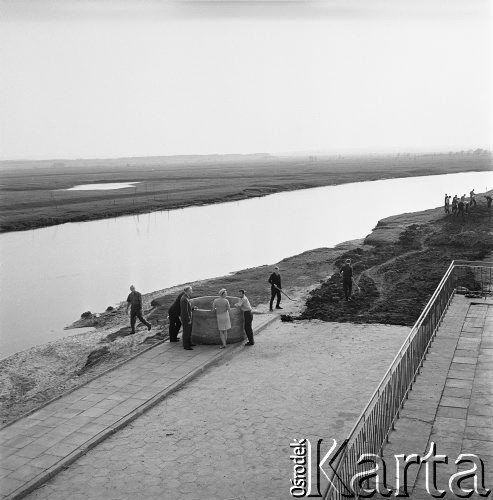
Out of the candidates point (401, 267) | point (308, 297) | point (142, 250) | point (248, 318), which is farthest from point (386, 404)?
point (142, 250)

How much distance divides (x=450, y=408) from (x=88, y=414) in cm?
584

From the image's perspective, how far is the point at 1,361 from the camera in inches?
619

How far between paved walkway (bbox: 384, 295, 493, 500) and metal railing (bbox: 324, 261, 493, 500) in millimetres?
187

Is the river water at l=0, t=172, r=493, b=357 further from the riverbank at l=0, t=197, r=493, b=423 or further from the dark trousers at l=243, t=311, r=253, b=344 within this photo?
the dark trousers at l=243, t=311, r=253, b=344

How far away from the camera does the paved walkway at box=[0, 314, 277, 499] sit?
853 cm

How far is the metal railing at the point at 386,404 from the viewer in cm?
661

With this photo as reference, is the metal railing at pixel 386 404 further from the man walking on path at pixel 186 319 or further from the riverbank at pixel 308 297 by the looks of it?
the man walking on path at pixel 186 319

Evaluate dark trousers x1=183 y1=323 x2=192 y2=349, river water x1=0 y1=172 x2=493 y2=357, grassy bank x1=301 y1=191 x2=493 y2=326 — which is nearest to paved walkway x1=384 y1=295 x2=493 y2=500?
grassy bank x1=301 y1=191 x2=493 y2=326

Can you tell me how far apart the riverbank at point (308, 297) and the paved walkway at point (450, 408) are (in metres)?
3.67

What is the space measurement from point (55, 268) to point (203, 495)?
81.8 feet

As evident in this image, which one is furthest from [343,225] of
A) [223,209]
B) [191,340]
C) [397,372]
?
[397,372]

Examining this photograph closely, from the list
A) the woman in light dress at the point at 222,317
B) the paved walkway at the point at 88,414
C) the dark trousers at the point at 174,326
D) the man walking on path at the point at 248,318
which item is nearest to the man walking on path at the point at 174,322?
the dark trousers at the point at 174,326

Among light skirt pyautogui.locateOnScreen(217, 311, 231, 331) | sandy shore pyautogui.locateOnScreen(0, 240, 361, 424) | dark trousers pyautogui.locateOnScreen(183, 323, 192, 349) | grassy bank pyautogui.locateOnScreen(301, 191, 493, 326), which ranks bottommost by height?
sandy shore pyautogui.locateOnScreen(0, 240, 361, 424)

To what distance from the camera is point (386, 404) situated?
8562mm
